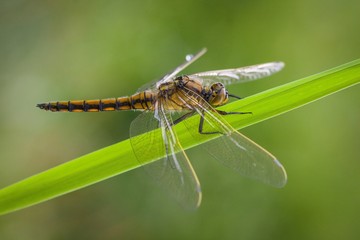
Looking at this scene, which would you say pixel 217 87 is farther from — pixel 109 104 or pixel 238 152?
pixel 109 104

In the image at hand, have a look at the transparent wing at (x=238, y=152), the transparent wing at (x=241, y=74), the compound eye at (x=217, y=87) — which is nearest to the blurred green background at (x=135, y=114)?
the transparent wing at (x=241, y=74)

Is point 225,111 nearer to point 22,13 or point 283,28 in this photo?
point 283,28

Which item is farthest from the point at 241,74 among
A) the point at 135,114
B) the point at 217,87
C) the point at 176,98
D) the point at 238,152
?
the point at 135,114

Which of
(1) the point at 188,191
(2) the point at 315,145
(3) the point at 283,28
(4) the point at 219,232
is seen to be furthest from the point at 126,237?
(3) the point at 283,28

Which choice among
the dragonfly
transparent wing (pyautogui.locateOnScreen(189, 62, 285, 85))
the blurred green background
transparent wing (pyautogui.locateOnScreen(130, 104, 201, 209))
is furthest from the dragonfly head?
the blurred green background

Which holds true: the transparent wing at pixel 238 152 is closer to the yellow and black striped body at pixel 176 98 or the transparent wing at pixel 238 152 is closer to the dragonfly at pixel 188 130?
the dragonfly at pixel 188 130
